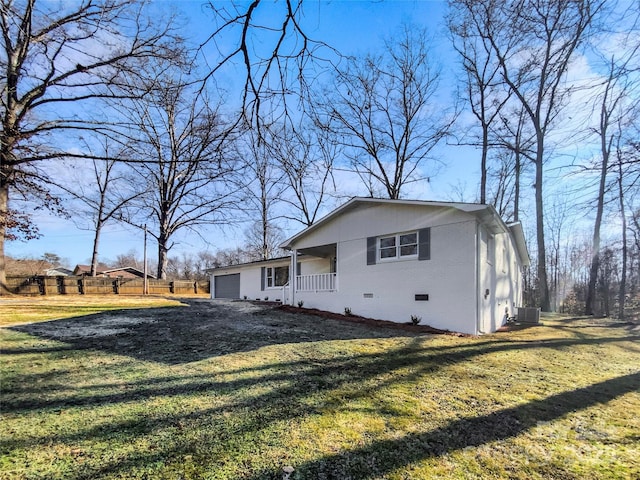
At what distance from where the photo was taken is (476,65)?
20594 millimetres

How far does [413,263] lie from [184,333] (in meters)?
6.89

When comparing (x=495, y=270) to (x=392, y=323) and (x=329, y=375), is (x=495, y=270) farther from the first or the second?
(x=329, y=375)

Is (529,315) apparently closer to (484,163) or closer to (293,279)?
(293,279)

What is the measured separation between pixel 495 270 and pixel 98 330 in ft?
39.2

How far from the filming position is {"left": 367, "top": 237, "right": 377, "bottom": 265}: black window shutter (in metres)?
11.4

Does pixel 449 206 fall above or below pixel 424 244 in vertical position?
above

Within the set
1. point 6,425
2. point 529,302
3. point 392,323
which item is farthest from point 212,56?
point 529,302

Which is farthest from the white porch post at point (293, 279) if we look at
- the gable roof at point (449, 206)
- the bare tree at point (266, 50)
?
the bare tree at point (266, 50)

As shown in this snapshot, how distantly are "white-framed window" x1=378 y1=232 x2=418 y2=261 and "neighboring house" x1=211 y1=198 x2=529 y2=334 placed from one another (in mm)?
33

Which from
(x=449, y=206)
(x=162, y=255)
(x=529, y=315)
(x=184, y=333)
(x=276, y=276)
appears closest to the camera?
(x=184, y=333)

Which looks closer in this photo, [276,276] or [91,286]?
[276,276]

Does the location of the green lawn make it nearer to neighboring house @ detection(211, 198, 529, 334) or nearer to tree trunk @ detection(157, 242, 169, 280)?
neighboring house @ detection(211, 198, 529, 334)

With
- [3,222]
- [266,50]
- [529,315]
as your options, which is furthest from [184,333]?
[529,315]

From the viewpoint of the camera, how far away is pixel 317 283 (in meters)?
13.6
